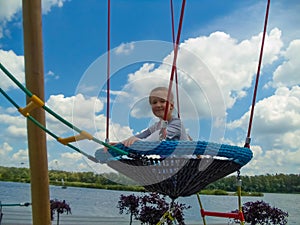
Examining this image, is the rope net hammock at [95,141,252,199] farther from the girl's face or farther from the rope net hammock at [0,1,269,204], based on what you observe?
the girl's face

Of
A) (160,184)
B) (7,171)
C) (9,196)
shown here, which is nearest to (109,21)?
(160,184)

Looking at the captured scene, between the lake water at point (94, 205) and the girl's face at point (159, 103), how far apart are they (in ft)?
5.86

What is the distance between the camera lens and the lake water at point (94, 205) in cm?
296

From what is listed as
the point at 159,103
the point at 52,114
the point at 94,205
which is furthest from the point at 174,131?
the point at 94,205

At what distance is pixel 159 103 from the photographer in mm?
1062

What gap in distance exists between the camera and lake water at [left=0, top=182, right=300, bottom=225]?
117 inches

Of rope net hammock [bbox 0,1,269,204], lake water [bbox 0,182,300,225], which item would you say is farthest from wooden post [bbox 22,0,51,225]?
lake water [bbox 0,182,300,225]

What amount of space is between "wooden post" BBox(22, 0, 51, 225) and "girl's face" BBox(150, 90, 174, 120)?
30cm

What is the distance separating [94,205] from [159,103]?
2.94m

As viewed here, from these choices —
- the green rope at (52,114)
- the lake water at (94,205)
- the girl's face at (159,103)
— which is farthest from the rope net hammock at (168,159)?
the lake water at (94,205)

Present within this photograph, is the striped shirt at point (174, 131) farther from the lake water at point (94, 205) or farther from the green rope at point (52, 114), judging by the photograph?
the lake water at point (94, 205)

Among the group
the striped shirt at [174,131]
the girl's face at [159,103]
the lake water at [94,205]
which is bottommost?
the lake water at [94,205]

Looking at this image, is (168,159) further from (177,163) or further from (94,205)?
(94,205)

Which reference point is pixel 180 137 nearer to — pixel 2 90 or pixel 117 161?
pixel 117 161
